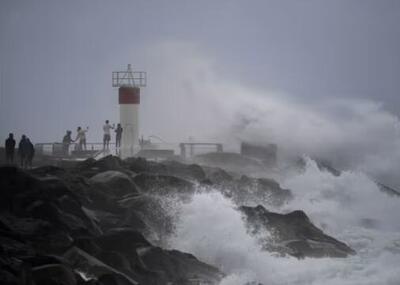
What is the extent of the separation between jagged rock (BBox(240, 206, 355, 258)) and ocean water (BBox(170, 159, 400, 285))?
0.22m

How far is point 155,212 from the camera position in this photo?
15609 millimetres

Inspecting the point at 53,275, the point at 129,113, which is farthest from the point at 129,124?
the point at 53,275

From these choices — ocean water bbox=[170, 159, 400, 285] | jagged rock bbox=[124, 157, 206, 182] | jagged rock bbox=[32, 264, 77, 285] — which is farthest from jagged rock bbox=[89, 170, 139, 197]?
jagged rock bbox=[32, 264, 77, 285]

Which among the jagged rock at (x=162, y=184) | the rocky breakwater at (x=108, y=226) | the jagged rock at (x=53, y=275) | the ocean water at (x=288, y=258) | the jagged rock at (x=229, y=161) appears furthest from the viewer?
the jagged rock at (x=229, y=161)

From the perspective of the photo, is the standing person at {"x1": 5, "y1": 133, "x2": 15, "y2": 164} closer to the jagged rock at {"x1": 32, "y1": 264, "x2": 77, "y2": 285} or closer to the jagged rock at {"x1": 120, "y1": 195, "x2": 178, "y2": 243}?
the jagged rock at {"x1": 120, "y1": 195, "x2": 178, "y2": 243}

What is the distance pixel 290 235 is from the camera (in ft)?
53.7

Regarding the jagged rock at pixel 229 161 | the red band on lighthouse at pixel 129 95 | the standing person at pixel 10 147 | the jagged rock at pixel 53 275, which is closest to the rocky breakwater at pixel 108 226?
the jagged rock at pixel 53 275

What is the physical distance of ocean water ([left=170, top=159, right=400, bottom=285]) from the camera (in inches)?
555

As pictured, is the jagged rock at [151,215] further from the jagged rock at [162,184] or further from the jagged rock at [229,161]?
the jagged rock at [229,161]

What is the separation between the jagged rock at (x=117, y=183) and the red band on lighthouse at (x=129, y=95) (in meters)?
9.73

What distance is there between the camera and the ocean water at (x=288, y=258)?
46.3 feet

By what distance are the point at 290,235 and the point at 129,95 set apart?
11.2 meters

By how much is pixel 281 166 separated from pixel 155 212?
492 inches

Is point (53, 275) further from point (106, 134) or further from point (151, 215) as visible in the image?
point (106, 134)
